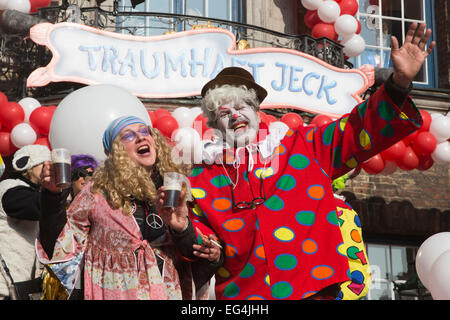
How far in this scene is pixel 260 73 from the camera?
7902 millimetres

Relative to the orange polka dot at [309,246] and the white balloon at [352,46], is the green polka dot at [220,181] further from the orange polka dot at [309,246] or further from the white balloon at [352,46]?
the white balloon at [352,46]

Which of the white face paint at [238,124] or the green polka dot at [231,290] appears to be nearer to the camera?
the green polka dot at [231,290]

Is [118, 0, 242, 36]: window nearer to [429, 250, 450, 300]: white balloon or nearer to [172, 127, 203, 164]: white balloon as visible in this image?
[172, 127, 203, 164]: white balloon

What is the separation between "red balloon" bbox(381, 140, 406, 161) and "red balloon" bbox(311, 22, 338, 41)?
189cm

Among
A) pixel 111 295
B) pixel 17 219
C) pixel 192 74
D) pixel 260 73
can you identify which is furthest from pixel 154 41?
pixel 111 295

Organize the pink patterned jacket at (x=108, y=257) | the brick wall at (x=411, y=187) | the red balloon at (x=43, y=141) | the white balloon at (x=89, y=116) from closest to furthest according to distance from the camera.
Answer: the pink patterned jacket at (x=108, y=257)
the white balloon at (x=89, y=116)
the red balloon at (x=43, y=141)
the brick wall at (x=411, y=187)

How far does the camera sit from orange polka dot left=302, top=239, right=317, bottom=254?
344 cm

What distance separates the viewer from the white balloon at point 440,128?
7.73 metres

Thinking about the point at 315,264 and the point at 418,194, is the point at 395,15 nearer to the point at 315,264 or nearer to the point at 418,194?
the point at 418,194

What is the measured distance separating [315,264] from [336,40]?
19.8 ft

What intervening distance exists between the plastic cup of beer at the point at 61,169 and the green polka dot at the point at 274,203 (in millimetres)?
964

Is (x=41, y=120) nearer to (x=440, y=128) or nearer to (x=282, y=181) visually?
(x=282, y=181)

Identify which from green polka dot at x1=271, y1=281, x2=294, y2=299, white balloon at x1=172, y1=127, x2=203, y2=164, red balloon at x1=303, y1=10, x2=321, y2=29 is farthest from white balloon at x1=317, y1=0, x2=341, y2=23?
green polka dot at x1=271, y1=281, x2=294, y2=299

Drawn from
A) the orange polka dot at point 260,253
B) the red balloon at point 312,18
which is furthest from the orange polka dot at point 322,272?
the red balloon at point 312,18
